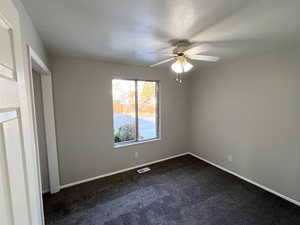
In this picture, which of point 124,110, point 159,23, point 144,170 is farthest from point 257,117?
point 124,110

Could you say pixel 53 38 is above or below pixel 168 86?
above

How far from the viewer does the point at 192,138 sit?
12.6 ft

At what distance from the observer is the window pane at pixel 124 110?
9.87ft

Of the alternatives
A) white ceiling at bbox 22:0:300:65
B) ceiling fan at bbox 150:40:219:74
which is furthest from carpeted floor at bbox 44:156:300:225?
white ceiling at bbox 22:0:300:65

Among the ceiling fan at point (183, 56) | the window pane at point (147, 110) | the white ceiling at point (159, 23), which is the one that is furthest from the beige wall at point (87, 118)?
the ceiling fan at point (183, 56)

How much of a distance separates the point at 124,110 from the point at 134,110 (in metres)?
0.25

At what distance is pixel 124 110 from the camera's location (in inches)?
124

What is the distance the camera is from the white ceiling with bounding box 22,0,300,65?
1147 mm

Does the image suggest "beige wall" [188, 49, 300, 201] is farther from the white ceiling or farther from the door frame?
the door frame

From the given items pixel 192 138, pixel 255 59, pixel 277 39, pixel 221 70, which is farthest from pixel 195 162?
pixel 277 39

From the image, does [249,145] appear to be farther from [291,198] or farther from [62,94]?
[62,94]

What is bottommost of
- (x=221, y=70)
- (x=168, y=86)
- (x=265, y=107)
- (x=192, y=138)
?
(x=192, y=138)

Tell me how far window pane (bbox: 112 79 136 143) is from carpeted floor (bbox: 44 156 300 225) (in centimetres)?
87

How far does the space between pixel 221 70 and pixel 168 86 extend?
122cm
